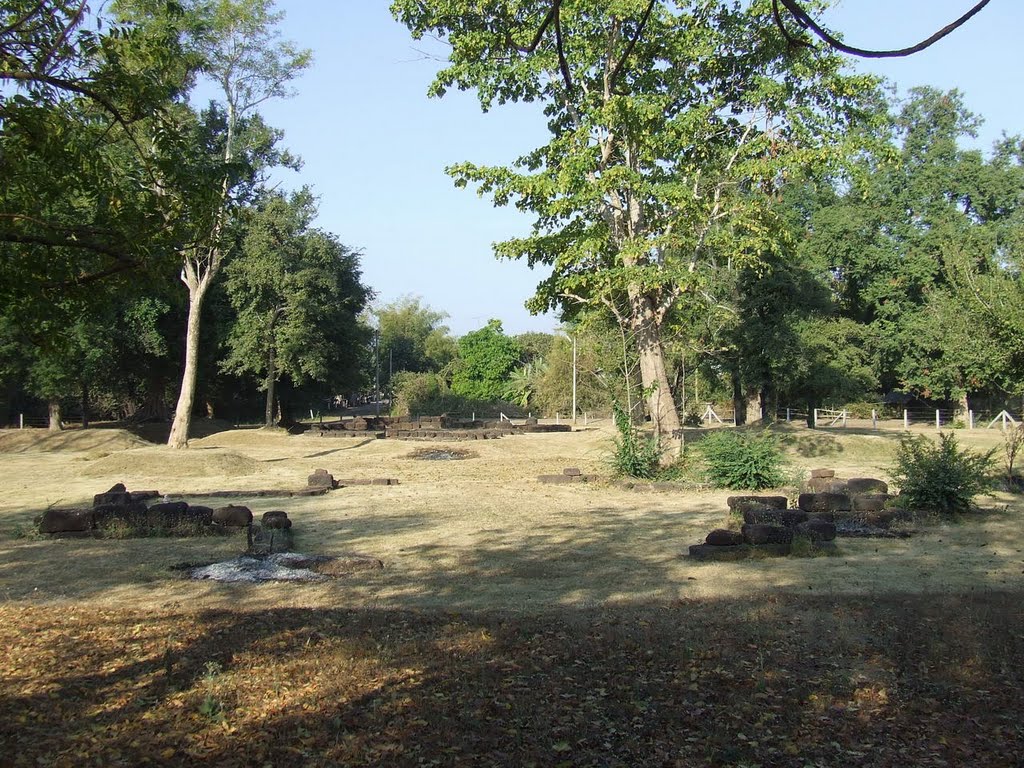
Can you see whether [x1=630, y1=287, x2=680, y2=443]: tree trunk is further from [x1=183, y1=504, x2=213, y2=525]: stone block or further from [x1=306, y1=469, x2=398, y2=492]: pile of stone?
[x1=183, y1=504, x2=213, y2=525]: stone block

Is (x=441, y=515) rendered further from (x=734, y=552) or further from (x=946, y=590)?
(x=946, y=590)

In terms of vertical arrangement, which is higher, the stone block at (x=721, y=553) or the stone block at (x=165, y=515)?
the stone block at (x=165, y=515)

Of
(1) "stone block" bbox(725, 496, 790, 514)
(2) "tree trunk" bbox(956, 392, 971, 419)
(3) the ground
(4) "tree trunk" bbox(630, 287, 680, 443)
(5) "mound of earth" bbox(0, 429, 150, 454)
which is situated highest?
(4) "tree trunk" bbox(630, 287, 680, 443)

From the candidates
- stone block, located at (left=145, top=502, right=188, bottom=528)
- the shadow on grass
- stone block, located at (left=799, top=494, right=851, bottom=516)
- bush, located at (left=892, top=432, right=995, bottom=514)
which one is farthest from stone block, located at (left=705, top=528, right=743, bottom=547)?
stone block, located at (left=145, top=502, right=188, bottom=528)

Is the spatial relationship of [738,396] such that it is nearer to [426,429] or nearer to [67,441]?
[426,429]

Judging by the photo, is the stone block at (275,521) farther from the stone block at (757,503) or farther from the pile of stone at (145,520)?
→ the stone block at (757,503)

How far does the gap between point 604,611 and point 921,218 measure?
47470mm

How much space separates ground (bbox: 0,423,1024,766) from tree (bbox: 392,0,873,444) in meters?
9.56

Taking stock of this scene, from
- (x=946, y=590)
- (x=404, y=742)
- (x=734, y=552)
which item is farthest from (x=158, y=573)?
(x=946, y=590)

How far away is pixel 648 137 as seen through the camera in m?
19.8

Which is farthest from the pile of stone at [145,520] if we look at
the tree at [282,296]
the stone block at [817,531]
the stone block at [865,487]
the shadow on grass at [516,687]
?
the tree at [282,296]

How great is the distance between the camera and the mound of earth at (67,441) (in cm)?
3259

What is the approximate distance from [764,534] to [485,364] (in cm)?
6164

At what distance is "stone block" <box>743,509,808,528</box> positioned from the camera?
11.9 meters
